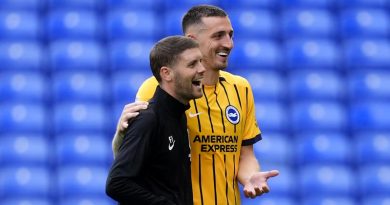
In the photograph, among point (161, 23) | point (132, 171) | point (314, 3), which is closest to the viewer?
point (132, 171)

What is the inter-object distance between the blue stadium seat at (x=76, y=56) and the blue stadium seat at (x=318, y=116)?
1.52 meters

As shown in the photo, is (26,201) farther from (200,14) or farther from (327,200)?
(200,14)

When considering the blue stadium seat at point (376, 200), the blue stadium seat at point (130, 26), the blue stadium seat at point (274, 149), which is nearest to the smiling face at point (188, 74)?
the blue stadium seat at point (274, 149)

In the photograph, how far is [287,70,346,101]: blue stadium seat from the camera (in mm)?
7375

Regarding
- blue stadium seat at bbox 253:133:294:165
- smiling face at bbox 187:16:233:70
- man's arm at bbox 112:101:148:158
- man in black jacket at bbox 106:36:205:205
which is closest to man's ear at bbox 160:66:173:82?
man in black jacket at bbox 106:36:205:205

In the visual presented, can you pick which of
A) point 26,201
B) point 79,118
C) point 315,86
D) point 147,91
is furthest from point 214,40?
point 315,86

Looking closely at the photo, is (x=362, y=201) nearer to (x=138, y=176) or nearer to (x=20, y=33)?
(x=20, y=33)

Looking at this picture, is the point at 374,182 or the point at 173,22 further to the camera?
the point at 173,22

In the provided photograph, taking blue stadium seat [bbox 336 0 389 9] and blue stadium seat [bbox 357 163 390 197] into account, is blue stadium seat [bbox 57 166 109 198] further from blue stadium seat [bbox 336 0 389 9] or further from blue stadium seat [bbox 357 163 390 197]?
blue stadium seat [bbox 336 0 389 9]

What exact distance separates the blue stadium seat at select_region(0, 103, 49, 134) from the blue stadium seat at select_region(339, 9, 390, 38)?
2.51 meters

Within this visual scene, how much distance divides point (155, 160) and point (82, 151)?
390cm

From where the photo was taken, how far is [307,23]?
25.4ft

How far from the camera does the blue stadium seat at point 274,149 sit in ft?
23.1

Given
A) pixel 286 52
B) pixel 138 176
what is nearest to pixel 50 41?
pixel 286 52
